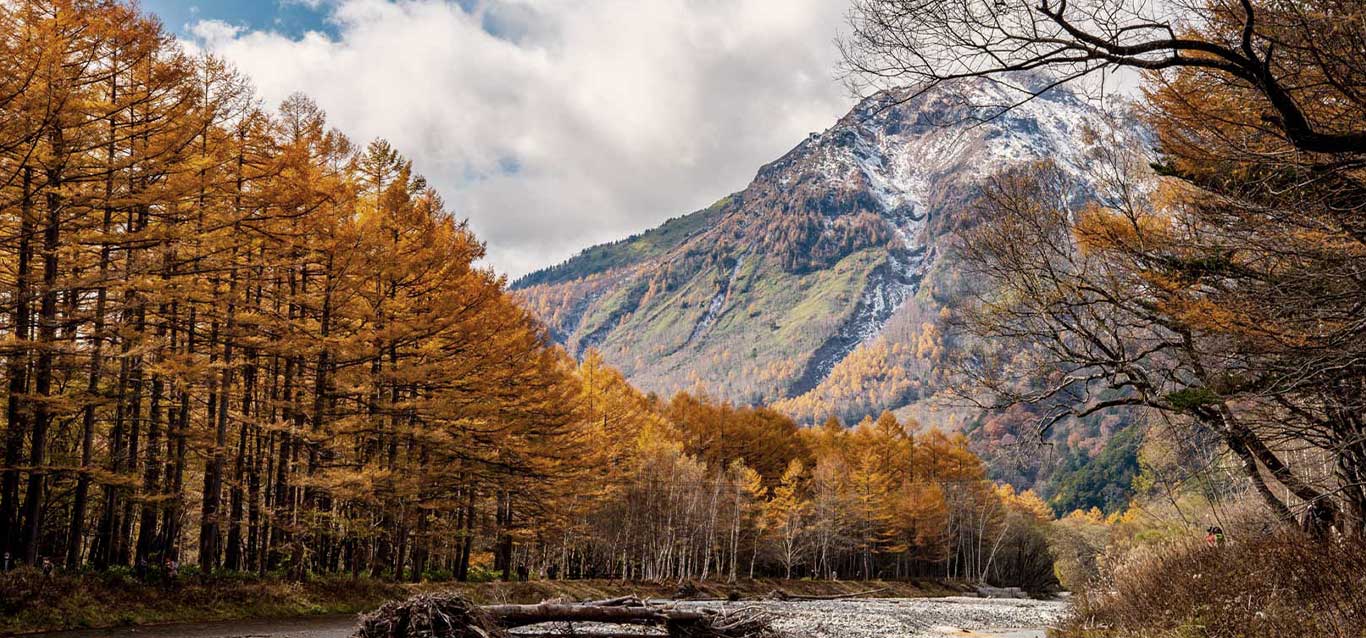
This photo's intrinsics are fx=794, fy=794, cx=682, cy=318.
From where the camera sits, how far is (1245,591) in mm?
8922

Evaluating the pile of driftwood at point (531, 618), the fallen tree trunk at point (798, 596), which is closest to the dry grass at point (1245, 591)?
the pile of driftwood at point (531, 618)

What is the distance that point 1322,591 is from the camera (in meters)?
7.95

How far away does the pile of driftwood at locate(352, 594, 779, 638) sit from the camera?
803 centimetres

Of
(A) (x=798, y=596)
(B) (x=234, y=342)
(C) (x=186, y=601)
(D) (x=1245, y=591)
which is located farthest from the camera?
(A) (x=798, y=596)

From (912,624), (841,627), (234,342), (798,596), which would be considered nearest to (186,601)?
(234,342)

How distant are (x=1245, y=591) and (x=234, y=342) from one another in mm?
18781

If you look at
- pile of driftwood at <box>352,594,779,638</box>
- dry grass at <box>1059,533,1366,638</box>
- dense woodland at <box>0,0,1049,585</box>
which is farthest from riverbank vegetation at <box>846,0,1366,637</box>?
dense woodland at <box>0,0,1049,585</box>

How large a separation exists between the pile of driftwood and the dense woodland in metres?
8.21

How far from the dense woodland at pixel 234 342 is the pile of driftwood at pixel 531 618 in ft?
26.9

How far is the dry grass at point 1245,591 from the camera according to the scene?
296 inches

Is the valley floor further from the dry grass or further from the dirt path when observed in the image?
the dry grass

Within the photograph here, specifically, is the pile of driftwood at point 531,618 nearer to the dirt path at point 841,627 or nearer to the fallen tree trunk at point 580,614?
the fallen tree trunk at point 580,614

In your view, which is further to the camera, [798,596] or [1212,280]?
[798,596]

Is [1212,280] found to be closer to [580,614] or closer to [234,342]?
[580,614]
